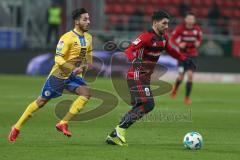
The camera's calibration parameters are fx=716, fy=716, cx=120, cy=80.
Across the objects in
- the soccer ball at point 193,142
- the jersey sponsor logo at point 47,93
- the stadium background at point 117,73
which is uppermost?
the jersey sponsor logo at point 47,93

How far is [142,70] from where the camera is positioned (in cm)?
1139

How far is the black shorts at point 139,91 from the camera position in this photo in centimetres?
1118

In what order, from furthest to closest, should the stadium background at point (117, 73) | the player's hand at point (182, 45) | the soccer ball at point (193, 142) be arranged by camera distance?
1. the player's hand at point (182, 45)
2. the stadium background at point (117, 73)
3. the soccer ball at point (193, 142)

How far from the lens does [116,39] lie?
101 feet

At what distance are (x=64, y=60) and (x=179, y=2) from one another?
81.9ft

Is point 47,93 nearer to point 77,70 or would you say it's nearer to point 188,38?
point 77,70

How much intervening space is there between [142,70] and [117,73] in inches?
708

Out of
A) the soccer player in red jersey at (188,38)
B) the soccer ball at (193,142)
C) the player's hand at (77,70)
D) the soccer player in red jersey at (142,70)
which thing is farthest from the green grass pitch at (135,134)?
the soccer player in red jersey at (188,38)

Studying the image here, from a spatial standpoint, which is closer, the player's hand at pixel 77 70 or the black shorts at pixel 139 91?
the black shorts at pixel 139 91

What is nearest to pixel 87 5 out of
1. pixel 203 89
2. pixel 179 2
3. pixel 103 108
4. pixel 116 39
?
pixel 116 39

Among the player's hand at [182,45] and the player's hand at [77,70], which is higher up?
the player's hand at [77,70]

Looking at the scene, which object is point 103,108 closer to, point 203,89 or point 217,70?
point 203,89

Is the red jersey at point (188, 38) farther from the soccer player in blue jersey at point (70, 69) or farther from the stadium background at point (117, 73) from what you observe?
the soccer player in blue jersey at point (70, 69)

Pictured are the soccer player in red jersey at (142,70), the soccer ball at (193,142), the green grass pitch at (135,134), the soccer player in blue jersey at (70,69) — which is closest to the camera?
the green grass pitch at (135,134)
